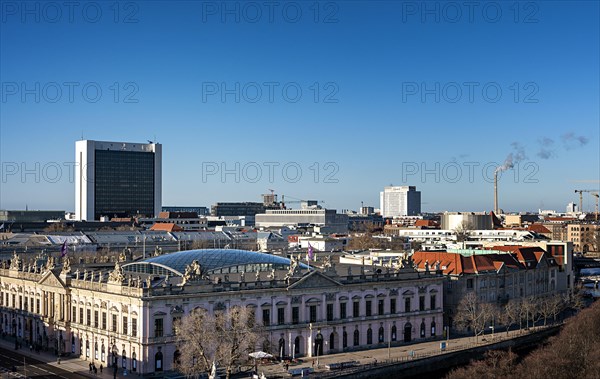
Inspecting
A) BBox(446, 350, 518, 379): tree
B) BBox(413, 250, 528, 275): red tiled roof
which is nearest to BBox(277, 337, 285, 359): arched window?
BBox(446, 350, 518, 379): tree

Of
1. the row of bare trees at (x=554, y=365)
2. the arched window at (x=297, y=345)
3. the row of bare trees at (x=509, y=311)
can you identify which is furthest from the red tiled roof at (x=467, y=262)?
the row of bare trees at (x=554, y=365)

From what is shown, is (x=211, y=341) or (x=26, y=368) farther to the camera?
(x=26, y=368)

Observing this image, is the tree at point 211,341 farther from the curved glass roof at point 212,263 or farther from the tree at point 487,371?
the tree at point 487,371

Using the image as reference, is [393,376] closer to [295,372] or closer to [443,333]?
[295,372]

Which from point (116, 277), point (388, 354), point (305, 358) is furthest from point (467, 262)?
point (116, 277)

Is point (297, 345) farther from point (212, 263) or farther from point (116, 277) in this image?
point (116, 277)

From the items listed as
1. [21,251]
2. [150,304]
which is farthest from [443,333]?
[21,251]

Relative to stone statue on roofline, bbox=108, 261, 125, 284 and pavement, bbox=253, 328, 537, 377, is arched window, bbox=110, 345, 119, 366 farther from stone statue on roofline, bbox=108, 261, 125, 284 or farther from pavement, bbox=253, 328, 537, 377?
pavement, bbox=253, 328, 537, 377
